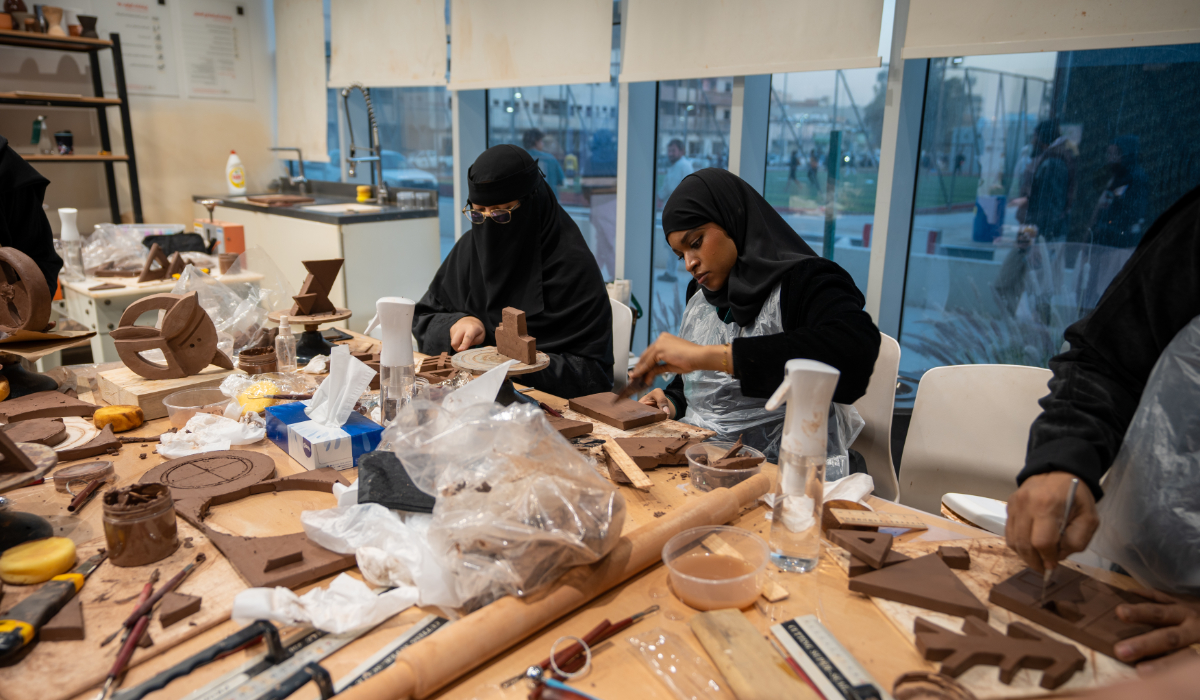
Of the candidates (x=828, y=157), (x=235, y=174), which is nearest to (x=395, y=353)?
(x=828, y=157)

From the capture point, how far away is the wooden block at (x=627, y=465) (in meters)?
1.55

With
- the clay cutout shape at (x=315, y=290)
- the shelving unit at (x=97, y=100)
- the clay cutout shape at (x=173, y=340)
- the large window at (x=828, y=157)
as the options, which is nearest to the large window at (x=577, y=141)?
the large window at (x=828, y=157)

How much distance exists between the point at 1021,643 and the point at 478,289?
221cm

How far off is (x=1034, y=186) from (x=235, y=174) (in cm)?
543

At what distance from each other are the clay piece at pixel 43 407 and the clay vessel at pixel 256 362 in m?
0.42

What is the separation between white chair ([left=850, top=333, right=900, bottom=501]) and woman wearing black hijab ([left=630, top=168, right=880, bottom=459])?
322 mm

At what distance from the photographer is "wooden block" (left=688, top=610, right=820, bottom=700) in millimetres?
947

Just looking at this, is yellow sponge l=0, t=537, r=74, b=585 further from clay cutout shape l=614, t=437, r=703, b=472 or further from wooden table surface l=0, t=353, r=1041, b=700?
clay cutout shape l=614, t=437, r=703, b=472

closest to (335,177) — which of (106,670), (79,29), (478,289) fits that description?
(79,29)

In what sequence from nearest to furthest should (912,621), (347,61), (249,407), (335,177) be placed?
1. (912,621)
2. (249,407)
3. (347,61)
4. (335,177)

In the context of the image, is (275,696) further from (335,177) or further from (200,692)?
(335,177)

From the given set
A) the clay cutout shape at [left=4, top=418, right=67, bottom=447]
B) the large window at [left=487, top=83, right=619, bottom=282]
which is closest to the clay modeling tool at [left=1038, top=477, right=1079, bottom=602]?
the clay cutout shape at [left=4, top=418, right=67, bottom=447]

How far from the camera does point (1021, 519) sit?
1.20m

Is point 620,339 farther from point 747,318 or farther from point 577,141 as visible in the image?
point 577,141
